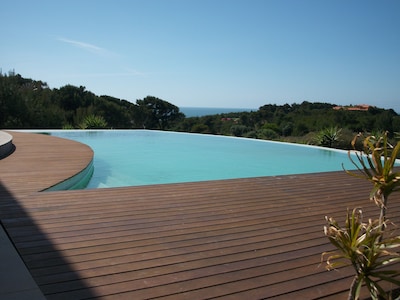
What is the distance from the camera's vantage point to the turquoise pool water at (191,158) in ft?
21.2

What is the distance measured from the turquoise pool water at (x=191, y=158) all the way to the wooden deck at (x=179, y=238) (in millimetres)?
2457

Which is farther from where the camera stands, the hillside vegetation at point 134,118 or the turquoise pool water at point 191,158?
the hillside vegetation at point 134,118

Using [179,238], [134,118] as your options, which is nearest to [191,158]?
[179,238]

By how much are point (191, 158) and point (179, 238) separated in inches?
243

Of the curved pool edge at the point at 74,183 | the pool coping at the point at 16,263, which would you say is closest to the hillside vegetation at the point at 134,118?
the curved pool edge at the point at 74,183

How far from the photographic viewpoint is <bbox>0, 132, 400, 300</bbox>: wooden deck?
165 cm

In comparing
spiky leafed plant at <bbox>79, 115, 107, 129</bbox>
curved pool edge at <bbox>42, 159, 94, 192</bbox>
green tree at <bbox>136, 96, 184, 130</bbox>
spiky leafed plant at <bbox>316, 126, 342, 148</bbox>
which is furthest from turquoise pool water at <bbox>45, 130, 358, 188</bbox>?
green tree at <bbox>136, 96, 184, 130</bbox>

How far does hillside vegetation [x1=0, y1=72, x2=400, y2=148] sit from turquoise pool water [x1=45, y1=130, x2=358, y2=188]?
1.80 m

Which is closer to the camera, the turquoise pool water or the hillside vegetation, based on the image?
the turquoise pool water

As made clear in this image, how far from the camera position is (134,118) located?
2178 cm

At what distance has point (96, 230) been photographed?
234 cm

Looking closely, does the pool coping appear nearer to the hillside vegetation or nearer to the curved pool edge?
the curved pool edge

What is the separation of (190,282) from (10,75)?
16.6 metres

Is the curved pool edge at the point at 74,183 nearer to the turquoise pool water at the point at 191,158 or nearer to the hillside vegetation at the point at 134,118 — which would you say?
the turquoise pool water at the point at 191,158
